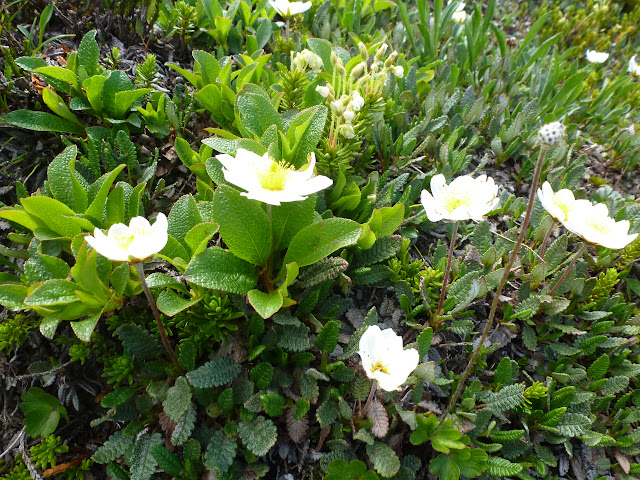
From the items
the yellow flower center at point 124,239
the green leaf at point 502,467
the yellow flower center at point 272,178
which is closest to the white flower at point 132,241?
the yellow flower center at point 124,239

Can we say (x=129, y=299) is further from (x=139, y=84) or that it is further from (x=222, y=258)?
(x=139, y=84)

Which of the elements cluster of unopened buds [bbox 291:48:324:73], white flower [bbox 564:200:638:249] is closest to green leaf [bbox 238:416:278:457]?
white flower [bbox 564:200:638:249]

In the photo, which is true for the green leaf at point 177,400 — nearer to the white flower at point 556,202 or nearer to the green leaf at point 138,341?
the green leaf at point 138,341

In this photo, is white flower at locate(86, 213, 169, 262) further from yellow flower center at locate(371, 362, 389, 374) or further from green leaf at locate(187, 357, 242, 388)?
yellow flower center at locate(371, 362, 389, 374)

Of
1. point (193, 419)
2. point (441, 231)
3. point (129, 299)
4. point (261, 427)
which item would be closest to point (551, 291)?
point (441, 231)

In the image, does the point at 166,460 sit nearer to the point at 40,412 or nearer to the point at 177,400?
the point at 177,400

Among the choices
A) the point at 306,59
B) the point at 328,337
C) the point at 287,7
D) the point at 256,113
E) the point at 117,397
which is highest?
the point at 287,7

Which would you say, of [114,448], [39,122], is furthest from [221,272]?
[39,122]

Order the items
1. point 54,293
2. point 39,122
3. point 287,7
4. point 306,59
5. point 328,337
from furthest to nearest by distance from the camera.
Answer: point 287,7, point 306,59, point 39,122, point 328,337, point 54,293
